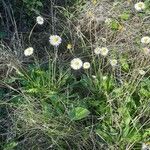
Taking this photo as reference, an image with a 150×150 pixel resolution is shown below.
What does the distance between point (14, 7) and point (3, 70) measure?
58 cm

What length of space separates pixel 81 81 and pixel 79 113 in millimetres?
263

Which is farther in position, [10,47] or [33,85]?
[10,47]

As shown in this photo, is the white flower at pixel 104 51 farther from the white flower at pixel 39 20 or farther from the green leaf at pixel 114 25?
the white flower at pixel 39 20

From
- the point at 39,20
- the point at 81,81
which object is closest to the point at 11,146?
the point at 81,81

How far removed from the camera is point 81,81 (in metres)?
2.46

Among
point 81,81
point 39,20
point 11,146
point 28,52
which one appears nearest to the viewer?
point 11,146

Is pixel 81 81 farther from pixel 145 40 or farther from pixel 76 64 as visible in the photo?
pixel 145 40

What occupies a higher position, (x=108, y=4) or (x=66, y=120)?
(x=108, y=4)

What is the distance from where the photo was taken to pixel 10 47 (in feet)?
9.14

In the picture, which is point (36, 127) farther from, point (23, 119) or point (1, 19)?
point (1, 19)

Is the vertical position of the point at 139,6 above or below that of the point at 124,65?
above

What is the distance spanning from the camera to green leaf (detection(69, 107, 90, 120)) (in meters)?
2.24

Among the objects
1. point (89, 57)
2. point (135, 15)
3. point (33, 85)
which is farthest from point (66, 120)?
point (135, 15)

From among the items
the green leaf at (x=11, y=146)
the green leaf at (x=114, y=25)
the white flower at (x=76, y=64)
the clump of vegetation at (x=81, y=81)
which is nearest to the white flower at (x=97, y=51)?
the clump of vegetation at (x=81, y=81)
